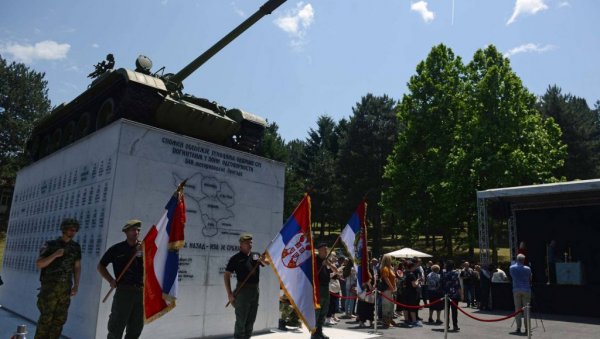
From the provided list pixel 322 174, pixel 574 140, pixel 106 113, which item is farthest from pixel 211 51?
pixel 574 140

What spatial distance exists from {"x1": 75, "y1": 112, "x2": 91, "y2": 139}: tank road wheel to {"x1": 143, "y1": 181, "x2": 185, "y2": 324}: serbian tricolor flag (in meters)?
6.20

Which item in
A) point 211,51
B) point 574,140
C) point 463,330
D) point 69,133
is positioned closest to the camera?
point 463,330

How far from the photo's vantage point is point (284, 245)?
19.8 feet

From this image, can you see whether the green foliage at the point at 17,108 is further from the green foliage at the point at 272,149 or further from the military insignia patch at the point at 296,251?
the military insignia patch at the point at 296,251

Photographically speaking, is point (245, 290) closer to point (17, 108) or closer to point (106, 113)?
point (106, 113)

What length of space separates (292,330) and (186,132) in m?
5.00

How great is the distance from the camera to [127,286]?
5297 mm

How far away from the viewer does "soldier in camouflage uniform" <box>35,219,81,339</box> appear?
5.43 metres

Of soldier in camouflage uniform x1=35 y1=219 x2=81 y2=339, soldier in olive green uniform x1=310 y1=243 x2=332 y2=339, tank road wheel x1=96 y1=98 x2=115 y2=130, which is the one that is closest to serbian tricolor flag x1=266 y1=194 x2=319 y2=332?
soldier in olive green uniform x1=310 y1=243 x2=332 y2=339

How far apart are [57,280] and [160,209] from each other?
2.12m

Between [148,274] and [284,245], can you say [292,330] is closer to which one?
[284,245]

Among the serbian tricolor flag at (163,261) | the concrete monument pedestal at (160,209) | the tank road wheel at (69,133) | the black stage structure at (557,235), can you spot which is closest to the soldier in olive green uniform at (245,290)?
the serbian tricolor flag at (163,261)

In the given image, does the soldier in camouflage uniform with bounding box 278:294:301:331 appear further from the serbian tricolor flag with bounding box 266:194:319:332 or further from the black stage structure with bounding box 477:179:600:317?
the black stage structure with bounding box 477:179:600:317

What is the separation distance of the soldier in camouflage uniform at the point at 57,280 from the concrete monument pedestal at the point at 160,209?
1.02 m
